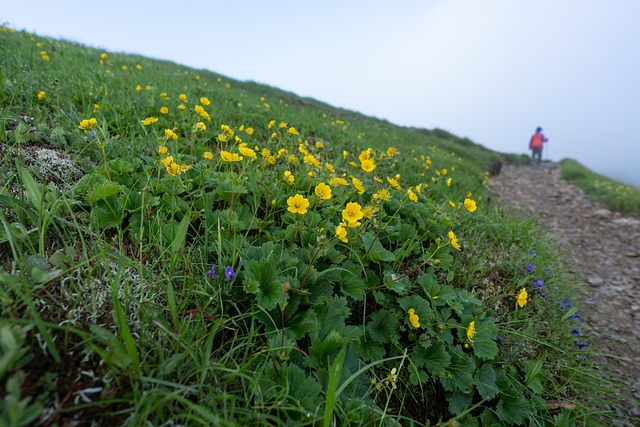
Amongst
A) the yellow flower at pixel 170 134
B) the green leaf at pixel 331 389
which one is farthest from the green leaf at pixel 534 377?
the yellow flower at pixel 170 134

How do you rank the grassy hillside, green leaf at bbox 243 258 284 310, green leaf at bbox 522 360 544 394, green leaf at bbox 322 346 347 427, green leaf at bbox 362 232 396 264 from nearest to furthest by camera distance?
the grassy hillside < green leaf at bbox 322 346 347 427 < green leaf at bbox 243 258 284 310 < green leaf at bbox 522 360 544 394 < green leaf at bbox 362 232 396 264

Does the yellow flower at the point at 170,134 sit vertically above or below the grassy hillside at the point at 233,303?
above

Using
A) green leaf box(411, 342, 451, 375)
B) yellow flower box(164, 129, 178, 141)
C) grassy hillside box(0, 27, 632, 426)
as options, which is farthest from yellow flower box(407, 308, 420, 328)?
yellow flower box(164, 129, 178, 141)

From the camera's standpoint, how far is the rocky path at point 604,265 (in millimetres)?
2887

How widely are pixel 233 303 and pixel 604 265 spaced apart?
599 cm

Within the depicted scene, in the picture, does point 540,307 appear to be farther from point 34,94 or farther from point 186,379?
point 34,94

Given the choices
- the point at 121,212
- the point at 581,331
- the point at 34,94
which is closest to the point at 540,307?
the point at 581,331

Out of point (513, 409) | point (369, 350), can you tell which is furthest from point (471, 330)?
point (369, 350)

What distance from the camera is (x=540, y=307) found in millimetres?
2623

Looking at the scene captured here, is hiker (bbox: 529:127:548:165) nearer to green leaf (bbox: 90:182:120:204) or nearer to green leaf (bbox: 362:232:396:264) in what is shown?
green leaf (bbox: 362:232:396:264)

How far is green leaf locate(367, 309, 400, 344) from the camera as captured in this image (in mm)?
1779

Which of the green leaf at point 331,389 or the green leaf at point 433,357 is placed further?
the green leaf at point 433,357

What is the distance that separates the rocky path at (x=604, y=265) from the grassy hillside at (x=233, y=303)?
54 cm

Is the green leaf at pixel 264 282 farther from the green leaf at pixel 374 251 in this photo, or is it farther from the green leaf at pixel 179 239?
the green leaf at pixel 374 251
